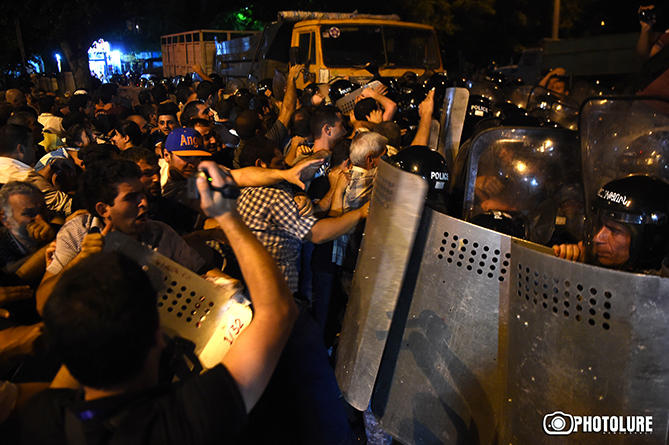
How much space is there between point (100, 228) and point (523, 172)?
2801 millimetres

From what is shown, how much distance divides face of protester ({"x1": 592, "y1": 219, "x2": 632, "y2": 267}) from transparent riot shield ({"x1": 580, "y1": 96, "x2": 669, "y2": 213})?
2.78 feet

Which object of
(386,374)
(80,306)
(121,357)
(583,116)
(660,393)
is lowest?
(386,374)

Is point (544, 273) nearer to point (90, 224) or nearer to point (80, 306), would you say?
point (80, 306)

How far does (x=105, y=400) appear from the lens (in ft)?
5.10

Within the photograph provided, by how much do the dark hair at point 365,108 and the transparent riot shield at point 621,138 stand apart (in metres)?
3.22

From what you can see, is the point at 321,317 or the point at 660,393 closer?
the point at 660,393

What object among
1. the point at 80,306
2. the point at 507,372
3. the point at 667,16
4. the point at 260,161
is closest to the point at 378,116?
the point at 260,161

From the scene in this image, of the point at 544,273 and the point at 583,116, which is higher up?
the point at 583,116

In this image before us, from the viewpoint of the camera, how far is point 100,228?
9.41ft

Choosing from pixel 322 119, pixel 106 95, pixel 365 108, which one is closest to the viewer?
pixel 322 119

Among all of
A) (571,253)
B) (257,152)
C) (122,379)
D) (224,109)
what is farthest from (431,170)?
(224,109)

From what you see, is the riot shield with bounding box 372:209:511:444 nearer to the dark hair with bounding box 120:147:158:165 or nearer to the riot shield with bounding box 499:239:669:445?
the riot shield with bounding box 499:239:669:445

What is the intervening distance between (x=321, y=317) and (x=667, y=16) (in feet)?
81.9

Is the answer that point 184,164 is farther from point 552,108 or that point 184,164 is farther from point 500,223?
point 552,108
